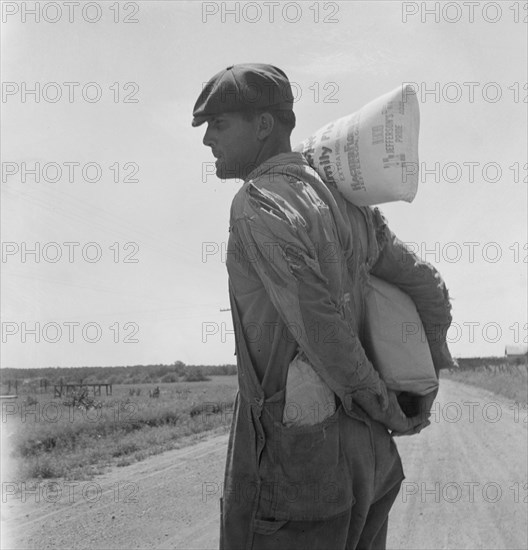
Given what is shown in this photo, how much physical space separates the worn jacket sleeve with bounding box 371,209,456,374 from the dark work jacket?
0.59 feet

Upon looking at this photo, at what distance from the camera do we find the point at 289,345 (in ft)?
5.36

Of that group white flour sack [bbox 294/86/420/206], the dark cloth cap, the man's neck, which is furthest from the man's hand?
the dark cloth cap

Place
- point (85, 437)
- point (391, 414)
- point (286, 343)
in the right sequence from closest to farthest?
1. point (286, 343)
2. point (391, 414)
3. point (85, 437)

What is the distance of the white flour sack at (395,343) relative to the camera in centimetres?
177

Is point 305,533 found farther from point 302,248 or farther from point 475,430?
point 475,430

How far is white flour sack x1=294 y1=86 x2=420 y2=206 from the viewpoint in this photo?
1780mm

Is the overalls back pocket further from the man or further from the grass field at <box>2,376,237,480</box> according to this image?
the grass field at <box>2,376,237,480</box>

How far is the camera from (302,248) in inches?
61.4

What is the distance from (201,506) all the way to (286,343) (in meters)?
5.76

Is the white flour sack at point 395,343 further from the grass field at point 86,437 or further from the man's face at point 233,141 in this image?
the grass field at point 86,437

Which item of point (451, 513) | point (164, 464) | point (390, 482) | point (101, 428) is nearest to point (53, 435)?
point (101, 428)

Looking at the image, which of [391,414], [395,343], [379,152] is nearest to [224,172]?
[379,152]

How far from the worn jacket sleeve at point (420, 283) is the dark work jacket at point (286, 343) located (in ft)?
0.59

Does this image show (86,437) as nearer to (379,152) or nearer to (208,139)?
(208,139)
